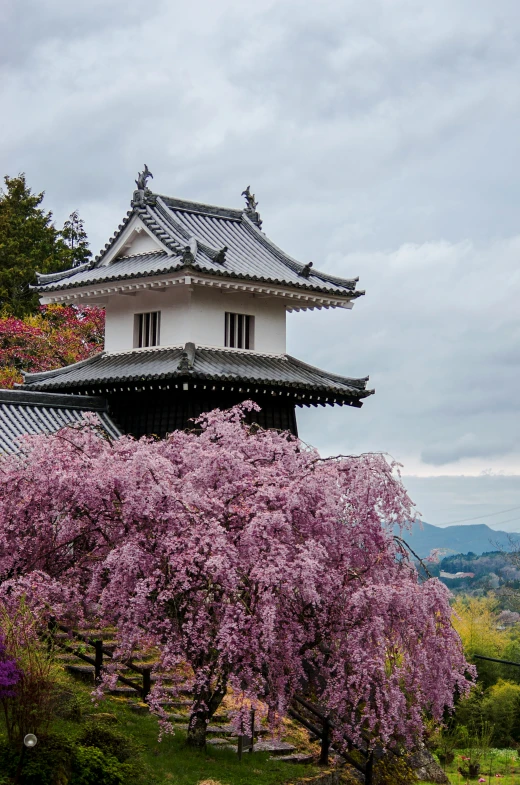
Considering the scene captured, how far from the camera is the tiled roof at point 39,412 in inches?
826

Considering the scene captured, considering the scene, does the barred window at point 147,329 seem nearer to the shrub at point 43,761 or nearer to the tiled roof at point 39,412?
the tiled roof at point 39,412

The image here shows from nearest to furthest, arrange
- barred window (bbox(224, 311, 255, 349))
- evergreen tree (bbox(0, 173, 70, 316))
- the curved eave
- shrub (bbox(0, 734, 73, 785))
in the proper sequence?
shrub (bbox(0, 734, 73, 785))
the curved eave
barred window (bbox(224, 311, 255, 349))
evergreen tree (bbox(0, 173, 70, 316))

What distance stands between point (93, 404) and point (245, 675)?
12.3 metres

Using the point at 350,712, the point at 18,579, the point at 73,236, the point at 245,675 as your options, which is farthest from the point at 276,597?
the point at 73,236

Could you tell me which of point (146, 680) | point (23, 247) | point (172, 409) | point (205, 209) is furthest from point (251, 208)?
point (23, 247)

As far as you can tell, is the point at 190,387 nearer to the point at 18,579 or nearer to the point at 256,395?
the point at 256,395

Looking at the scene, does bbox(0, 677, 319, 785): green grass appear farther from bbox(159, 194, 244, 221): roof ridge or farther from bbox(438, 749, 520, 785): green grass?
bbox(159, 194, 244, 221): roof ridge

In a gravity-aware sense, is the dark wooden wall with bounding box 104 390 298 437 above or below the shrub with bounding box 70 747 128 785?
above

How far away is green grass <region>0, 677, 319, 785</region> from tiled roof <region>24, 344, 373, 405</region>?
8.28 m

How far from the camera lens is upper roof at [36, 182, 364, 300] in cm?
2284

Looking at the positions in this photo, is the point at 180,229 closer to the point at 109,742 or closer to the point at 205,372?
the point at 205,372

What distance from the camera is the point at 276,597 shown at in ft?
41.0

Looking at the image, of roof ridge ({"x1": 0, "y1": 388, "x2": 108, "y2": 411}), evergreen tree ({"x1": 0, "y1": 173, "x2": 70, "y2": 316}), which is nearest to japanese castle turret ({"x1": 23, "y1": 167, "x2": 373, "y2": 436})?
roof ridge ({"x1": 0, "y1": 388, "x2": 108, "y2": 411})

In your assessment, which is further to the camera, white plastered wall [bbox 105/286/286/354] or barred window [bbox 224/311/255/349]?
barred window [bbox 224/311/255/349]
